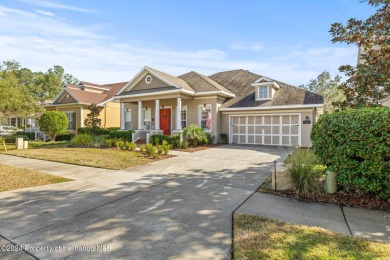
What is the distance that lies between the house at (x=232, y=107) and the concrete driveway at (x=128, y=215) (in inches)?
373

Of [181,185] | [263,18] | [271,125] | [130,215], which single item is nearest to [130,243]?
[130,215]

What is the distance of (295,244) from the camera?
3.17m

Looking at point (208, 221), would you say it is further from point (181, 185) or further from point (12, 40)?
point (12, 40)

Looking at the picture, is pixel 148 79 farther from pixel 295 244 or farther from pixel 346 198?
pixel 295 244

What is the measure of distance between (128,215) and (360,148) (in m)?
5.22

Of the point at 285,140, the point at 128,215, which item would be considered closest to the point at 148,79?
the point at 285,140

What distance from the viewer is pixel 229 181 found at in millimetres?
6723

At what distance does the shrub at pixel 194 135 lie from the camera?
1533 cm

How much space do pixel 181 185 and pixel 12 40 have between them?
1140 centimetres

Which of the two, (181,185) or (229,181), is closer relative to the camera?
(181,185)

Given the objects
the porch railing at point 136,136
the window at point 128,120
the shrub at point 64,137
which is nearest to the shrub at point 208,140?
the porch railing at point 136,136

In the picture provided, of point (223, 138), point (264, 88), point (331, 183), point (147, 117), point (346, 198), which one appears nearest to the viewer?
point (346, 198)

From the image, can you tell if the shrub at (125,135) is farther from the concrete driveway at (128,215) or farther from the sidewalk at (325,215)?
the sidewalk at (325,215)

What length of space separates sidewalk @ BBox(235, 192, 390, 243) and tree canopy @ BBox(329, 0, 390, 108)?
388 centimetres
